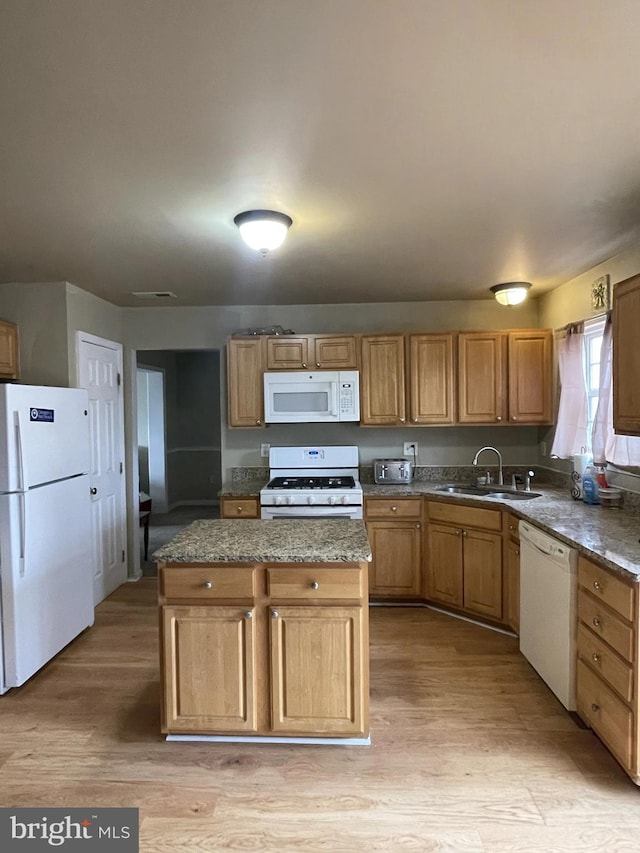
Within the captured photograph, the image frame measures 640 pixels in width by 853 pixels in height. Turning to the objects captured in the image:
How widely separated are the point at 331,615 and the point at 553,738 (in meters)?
1.18

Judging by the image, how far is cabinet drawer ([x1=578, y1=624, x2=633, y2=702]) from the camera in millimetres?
1923

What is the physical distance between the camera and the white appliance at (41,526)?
2664mm

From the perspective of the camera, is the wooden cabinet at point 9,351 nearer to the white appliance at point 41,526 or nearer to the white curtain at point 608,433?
the white appliance at point 41,526

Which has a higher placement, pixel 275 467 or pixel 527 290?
pixel 527 290

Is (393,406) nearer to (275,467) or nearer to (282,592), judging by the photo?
(275,467)

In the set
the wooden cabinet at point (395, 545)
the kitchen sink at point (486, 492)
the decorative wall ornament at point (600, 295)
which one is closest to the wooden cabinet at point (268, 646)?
the wooden cabinet at point (395, 545)

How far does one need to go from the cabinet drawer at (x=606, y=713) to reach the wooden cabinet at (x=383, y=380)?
7.22 feet

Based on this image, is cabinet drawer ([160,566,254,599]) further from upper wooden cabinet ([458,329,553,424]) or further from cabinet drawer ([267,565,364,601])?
upper wooden cabinet ([458,329,553,424])

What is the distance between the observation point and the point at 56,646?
299 centimetres

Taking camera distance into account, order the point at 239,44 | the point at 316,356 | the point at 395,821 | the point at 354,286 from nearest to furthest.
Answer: the point at 239,44 < the point at 395,821 < the point at 354,286 < the point at 316,356

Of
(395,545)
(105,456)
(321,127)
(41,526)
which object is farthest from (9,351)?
(395,545)

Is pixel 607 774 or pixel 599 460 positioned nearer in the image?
pixel 607 774

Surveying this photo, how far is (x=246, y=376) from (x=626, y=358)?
264cm

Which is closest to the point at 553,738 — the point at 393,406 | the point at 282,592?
the point at 282,592
